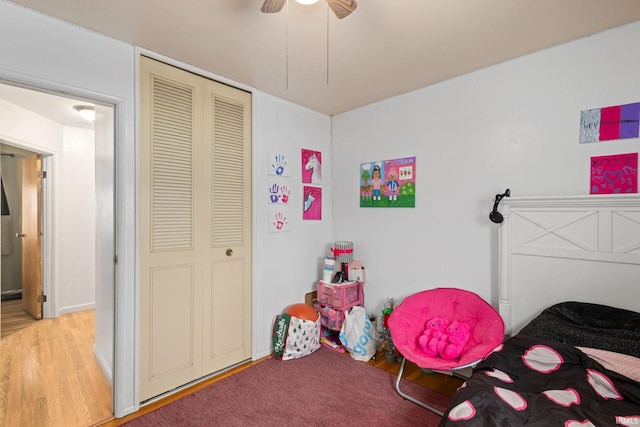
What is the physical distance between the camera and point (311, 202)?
3.27 metres

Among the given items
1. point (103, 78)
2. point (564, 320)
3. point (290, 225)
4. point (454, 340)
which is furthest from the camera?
point (290, 225)

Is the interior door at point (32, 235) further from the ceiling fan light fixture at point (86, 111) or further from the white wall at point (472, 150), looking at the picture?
the white wall at point (472, 150)

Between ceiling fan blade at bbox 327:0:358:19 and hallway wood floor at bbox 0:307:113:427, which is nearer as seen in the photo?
ceiling fan blade at bbox 327:0:358:19

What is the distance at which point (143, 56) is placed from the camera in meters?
2.10

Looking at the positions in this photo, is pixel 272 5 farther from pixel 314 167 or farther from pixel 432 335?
pixel 432 335

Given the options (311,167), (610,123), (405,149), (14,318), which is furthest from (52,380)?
(610,123)

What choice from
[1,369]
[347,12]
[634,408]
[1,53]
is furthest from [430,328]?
[1,369]

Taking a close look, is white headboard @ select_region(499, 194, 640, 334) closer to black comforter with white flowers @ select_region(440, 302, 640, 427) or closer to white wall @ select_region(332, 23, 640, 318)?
white wall @ select_region(332, 23, 640, 318)

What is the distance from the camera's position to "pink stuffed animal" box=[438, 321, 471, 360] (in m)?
2.02

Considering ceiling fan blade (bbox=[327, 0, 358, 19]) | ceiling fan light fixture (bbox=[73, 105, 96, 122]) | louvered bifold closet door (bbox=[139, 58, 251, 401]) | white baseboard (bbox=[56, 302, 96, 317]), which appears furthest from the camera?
white baseboard (bbox=[56, 302, 96, 317])

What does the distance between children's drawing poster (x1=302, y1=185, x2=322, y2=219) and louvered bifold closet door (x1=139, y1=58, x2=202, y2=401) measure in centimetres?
117

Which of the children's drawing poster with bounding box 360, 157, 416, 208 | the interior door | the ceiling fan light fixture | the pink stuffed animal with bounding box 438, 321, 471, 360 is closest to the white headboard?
the pink stuffed animal with bounding box 438, 321, 471, 360

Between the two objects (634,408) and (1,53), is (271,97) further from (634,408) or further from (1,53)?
(634,408)

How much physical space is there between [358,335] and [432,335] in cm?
76
